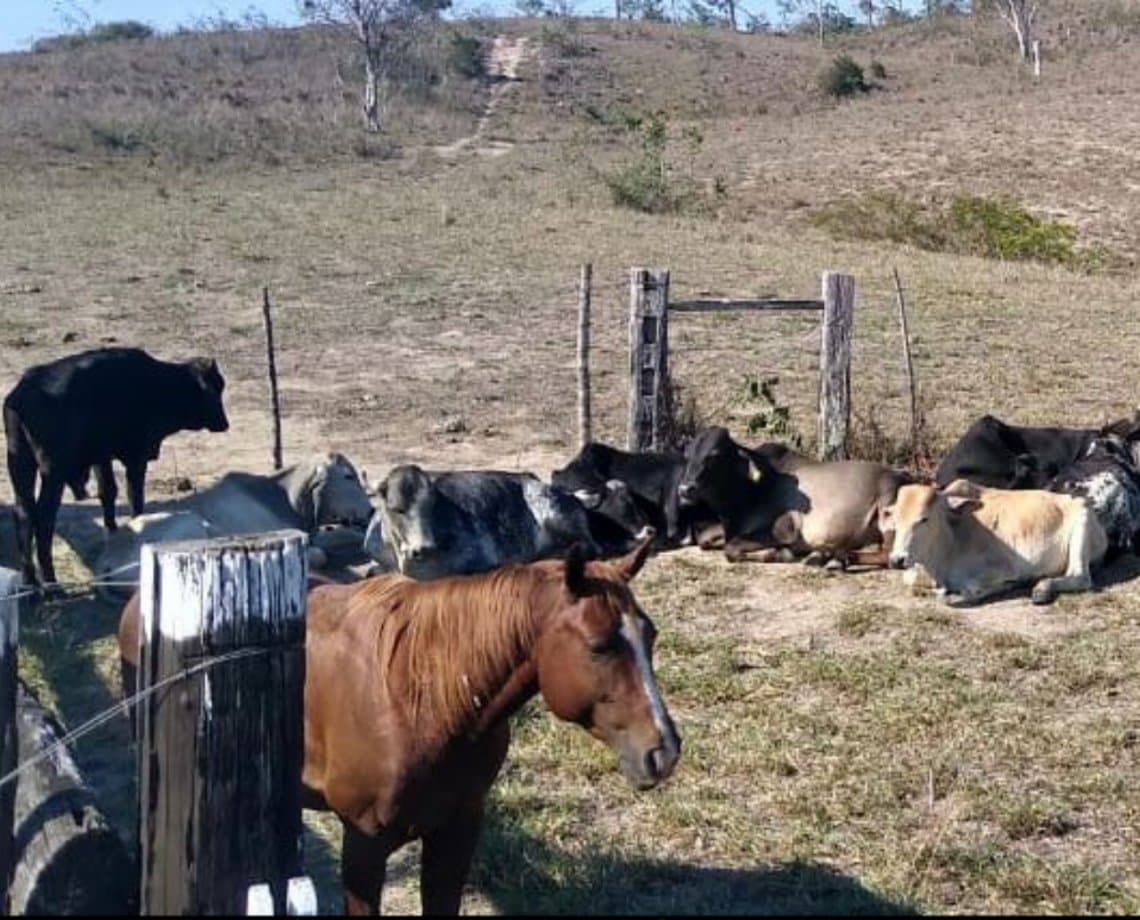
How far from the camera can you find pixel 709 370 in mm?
17828

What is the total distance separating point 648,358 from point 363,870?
859 centimetres

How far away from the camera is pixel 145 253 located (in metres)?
25.0

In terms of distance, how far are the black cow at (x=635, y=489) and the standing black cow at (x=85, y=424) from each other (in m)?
2.79

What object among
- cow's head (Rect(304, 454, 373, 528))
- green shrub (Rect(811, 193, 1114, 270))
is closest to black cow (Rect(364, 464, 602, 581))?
cow's head (Rect(304, 454, 373, 528))

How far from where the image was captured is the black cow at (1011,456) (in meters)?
12.2

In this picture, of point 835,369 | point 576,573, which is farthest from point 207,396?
point 576,573

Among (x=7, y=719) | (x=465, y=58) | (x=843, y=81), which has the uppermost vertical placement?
(x=465, y=58)

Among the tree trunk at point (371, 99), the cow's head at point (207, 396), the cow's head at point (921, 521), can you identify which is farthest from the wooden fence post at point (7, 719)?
the tree trunk at point (371, 99)

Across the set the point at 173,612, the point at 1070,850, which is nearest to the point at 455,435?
the point at 1070,850

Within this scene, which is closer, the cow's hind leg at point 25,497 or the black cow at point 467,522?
the cow's hind leg at point 25,497

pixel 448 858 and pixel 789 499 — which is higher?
pixel 448 858

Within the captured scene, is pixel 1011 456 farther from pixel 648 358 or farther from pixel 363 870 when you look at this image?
pixel 363 870

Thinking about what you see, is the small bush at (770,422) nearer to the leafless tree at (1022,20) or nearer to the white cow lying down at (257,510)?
the white cow lying down at (257,510)

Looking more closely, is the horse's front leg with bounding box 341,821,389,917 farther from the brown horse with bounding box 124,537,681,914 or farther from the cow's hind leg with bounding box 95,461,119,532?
the cow's hind leg with bounding box 95,461,119,532
